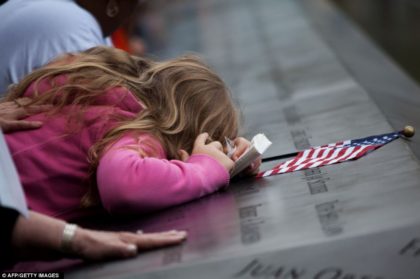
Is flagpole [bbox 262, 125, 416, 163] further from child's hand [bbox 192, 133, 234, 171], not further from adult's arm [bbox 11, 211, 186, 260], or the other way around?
adult's arm [bbox 11, 211, 186, 260]

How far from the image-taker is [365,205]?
2.59 m

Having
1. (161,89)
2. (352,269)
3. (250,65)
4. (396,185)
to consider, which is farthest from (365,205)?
(250,65)

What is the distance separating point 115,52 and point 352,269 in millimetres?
1514

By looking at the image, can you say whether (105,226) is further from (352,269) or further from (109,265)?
(352,269)

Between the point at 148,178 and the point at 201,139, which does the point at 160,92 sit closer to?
the point at 201,139

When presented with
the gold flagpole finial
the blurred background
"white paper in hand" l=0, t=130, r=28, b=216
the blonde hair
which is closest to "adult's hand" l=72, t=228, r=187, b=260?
"white paper in hand" l=0, t=130, r=28, b=216

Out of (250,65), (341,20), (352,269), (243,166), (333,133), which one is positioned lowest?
(341,20)

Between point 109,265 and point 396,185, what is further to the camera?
point 396,185

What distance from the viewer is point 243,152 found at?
3.19 metres

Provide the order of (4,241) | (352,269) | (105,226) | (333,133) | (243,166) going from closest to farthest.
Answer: (352,269)
(4,241)
(105,226)
(243,166)
(333,133)

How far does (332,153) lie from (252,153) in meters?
0.46

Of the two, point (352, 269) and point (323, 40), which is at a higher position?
point (352, 269)

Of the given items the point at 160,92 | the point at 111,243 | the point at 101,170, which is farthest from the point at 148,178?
the point at 160,92

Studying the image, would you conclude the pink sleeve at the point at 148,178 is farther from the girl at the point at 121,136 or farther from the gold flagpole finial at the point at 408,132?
the gold flagpole finial at the point at 408,132
